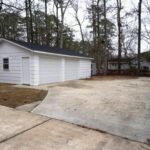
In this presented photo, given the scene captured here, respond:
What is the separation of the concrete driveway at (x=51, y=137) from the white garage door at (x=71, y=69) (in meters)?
10.6

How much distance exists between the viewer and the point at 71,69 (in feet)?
53.2

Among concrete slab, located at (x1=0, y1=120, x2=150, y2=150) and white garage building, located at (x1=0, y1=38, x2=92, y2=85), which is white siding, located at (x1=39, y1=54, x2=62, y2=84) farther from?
concrete slab, located at (x1=0, y1=120, x2=150, y2=150)

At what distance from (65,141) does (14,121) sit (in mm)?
1783

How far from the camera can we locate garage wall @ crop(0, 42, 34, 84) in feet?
39.7

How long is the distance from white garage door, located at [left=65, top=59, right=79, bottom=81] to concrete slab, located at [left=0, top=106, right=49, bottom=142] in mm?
9840

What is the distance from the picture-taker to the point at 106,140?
12.8 feet

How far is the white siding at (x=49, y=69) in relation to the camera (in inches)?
485

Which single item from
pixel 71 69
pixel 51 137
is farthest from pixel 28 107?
pixel 71 69

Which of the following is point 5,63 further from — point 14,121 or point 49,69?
point 14,121

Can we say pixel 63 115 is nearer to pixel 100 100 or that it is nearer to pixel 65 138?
pixel 65 138

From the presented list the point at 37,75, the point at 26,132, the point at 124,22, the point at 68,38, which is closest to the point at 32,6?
the point at 68,38

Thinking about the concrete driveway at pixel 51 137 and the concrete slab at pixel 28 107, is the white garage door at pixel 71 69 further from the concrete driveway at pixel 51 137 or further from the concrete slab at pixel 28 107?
the concrete driveway at pixel 51 137

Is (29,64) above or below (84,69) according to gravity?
above

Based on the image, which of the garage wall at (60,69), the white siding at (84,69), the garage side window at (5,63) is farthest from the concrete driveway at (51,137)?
the white siding at (84,69)
